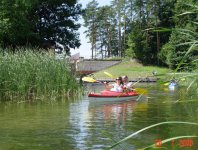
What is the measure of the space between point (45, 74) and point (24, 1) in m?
15.4

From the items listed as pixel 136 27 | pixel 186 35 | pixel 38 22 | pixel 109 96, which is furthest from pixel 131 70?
pixel 186 35

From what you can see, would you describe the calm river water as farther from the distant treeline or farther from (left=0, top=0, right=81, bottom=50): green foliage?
the distant treeline

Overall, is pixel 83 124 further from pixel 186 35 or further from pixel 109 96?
pixel 186 35

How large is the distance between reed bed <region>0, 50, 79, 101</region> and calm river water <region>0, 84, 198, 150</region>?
0.81 meters

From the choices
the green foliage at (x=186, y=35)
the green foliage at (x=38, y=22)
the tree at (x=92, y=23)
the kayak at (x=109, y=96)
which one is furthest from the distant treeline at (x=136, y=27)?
the green foliage at (x=186, y=35)

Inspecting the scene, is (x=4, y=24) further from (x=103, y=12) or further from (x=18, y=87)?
(x=103, y=12)

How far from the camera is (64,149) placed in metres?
8.04

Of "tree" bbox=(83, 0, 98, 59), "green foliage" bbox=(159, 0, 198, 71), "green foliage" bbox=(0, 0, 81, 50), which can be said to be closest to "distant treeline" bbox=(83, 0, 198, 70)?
"tree" bbox=(83, 0, 98, 59)

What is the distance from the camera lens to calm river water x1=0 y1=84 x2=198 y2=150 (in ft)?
27.9

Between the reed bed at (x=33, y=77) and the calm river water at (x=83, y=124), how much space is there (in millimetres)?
814

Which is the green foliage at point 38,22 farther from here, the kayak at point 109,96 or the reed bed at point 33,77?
the kayak at point 109,96

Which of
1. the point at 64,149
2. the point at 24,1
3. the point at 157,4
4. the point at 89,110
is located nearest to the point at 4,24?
the point at 24,1

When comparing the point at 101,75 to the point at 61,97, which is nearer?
the point at 61,97

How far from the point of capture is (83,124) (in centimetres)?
1138
